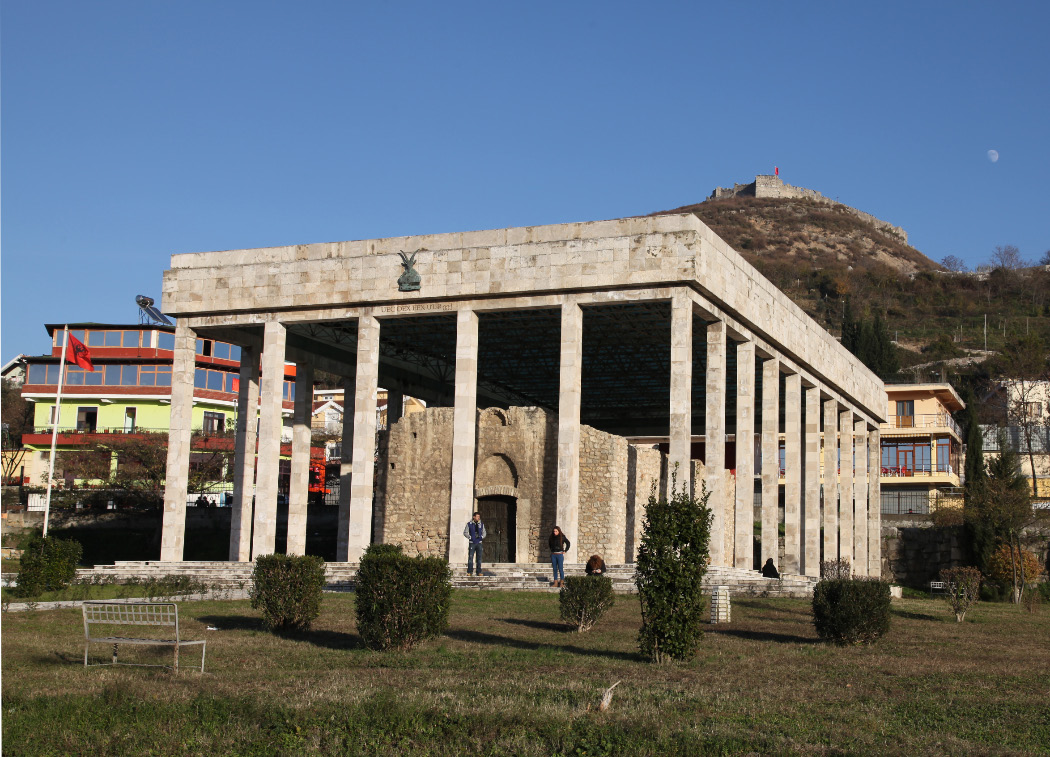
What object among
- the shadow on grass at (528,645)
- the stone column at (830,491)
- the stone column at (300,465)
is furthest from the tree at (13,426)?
the shadow on grass at (528,645)

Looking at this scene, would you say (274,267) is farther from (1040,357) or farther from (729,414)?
(1040,357)

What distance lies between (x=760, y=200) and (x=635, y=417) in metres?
110

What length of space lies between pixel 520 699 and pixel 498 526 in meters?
22.5

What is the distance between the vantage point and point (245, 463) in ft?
111

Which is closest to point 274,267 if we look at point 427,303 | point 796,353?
point 427,303

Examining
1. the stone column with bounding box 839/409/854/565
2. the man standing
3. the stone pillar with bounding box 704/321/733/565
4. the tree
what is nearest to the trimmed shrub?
the stone pillar with bounding box 704/321/733/565

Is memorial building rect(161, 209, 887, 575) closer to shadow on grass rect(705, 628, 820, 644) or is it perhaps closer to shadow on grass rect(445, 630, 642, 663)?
shadow on grass rect(705, 628, 820, 644)

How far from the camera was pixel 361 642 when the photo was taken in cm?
1471

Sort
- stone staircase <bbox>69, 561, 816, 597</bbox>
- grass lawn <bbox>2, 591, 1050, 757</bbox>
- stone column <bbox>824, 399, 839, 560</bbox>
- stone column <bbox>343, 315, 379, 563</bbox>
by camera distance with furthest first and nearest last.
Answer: stone column <bbox>824, 399, 839, 560</bbox>, stone column <bbox>343, 315, 379, 563</bbox>, stone staircase <bbox>69, 561, 816, 597</bbox>, grass lawn <bbox>2, 591, 1050, 757</bbox>

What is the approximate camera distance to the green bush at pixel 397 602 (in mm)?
14125

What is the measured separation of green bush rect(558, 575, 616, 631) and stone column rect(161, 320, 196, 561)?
17.4 metres

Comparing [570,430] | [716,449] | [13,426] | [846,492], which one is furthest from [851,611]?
[13,426]

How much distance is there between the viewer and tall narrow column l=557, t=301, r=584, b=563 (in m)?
28.4

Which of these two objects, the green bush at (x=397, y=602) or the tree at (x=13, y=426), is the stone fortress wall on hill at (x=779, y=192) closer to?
the tree at (x=13, y=426)
